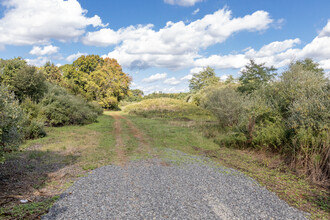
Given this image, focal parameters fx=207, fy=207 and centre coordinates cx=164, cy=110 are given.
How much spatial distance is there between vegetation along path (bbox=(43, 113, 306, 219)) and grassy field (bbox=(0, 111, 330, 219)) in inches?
19.8

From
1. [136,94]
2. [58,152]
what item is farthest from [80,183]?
[136,94]

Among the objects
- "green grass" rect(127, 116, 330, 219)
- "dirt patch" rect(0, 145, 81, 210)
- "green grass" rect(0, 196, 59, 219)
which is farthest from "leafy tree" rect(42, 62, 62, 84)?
"green grass" rect(0, 196, 59, 219)

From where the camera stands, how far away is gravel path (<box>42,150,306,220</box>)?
16.0 ft

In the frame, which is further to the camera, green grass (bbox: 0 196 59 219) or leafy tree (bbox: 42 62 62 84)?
leafy tree (bbox: 42 62 62 84)

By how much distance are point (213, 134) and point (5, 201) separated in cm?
1343

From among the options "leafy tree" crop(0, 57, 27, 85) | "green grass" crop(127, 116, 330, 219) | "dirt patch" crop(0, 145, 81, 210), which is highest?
"leafy tree" crop(0, 57, 27, 85)

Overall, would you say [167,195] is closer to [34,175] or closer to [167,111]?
[34,175]

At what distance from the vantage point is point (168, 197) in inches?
224

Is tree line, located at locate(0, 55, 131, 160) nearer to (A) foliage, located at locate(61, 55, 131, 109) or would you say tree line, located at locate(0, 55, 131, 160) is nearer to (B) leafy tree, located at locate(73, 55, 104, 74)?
(A) foliage, located at locate(61, 55, 131, 109)

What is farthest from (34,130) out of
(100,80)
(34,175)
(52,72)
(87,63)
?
(87,63)

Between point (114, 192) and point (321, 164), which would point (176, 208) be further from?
point (321, 164)

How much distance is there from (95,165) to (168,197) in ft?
13.7

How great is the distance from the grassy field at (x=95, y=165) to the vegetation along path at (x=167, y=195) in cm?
50

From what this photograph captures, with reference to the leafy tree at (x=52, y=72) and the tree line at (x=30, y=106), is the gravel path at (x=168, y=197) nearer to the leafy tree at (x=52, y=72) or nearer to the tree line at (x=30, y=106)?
the tree line at (x=30, y=106)
